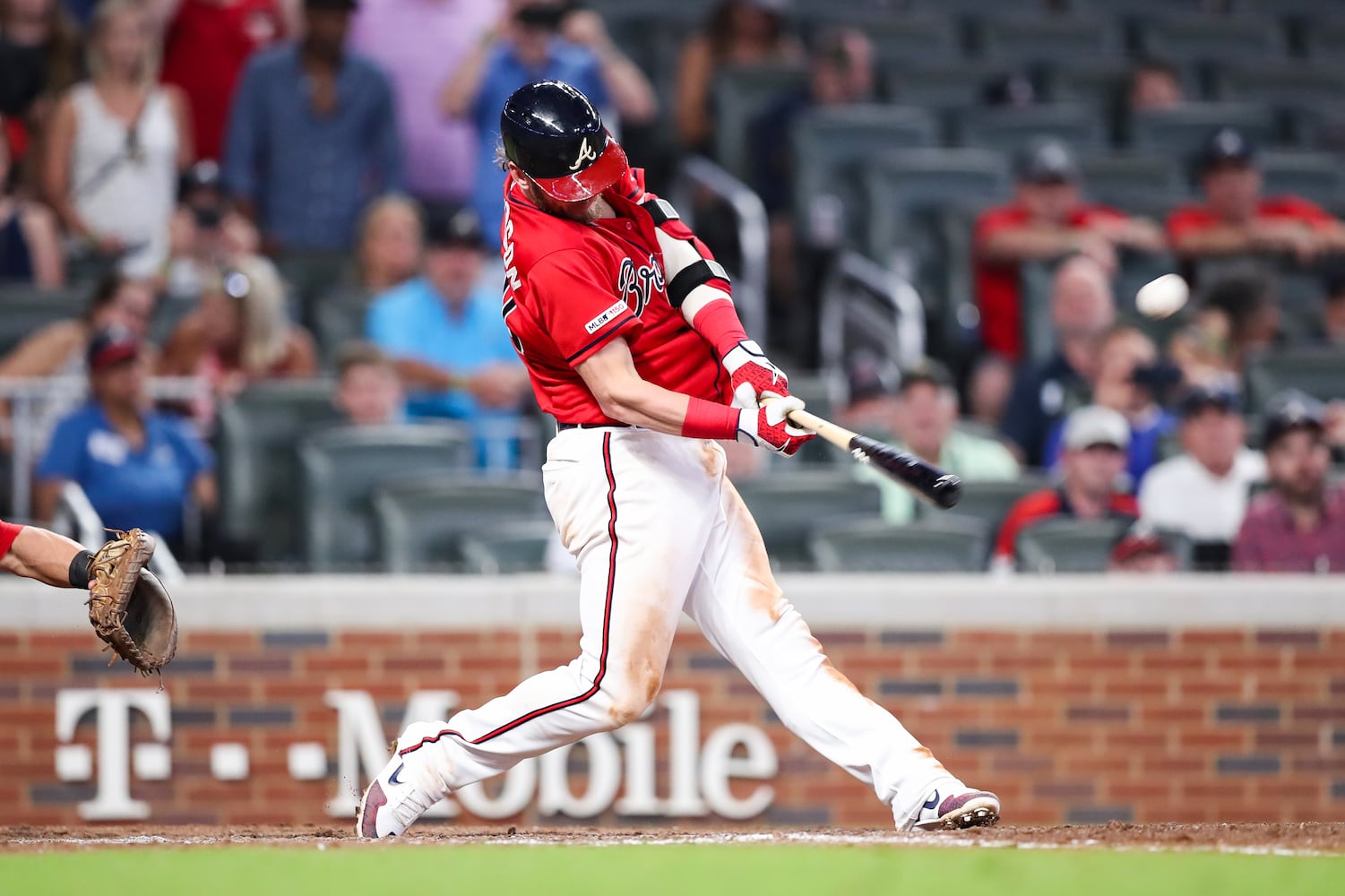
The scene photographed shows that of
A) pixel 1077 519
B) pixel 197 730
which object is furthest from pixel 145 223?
pixel 1077 519

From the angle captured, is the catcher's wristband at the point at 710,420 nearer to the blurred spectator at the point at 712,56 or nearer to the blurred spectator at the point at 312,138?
the blurred spectator at the point at 312,138

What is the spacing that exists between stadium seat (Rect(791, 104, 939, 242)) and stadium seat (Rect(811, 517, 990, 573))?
11.0ft

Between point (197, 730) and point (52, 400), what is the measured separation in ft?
6.30

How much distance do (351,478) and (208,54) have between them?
372 centimetres

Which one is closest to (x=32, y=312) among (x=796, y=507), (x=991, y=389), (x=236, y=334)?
(x=236, y=334)

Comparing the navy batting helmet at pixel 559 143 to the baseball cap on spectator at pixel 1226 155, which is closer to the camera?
the navy batting helmet at pixel 559 143

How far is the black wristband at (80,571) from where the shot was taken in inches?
200

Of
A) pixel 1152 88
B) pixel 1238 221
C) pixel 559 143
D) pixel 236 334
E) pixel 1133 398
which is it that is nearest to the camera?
pixel 559 143

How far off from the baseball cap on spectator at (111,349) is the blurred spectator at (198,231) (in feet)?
4.80

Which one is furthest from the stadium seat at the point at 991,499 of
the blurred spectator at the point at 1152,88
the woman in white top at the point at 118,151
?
the blurred spectator at the point at 1152,88

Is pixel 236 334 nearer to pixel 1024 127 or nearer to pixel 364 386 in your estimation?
pixel 364 386

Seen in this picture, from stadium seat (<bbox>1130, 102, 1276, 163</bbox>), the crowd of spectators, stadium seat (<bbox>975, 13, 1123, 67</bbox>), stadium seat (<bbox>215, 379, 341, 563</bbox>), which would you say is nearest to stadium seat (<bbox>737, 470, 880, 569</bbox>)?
the crowd of spectators

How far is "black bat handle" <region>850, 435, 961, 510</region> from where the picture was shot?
4707mm

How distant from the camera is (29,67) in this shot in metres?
10.1
